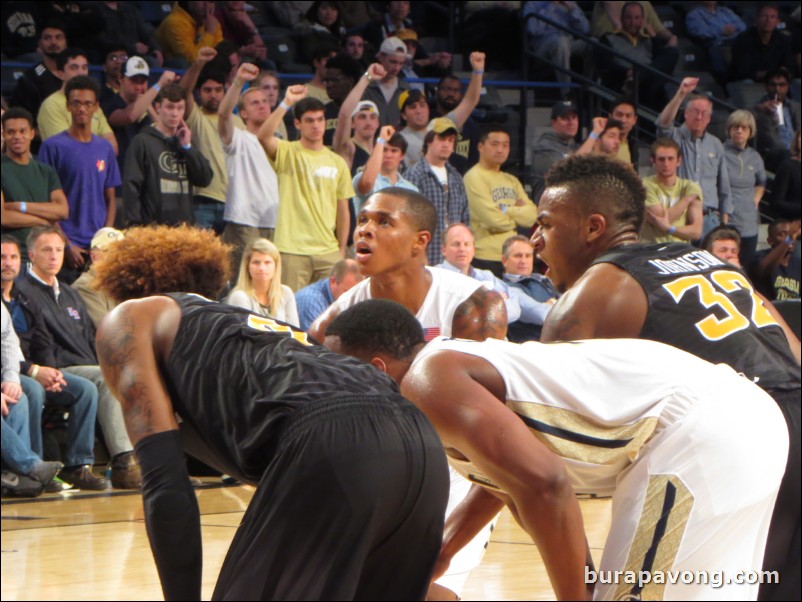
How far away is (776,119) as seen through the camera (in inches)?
522

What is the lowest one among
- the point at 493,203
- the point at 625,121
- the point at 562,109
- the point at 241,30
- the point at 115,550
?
the point at 115,550

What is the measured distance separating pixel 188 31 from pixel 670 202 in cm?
453

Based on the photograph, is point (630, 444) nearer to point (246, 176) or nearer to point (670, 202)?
point (246, 176)

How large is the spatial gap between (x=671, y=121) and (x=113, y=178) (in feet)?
18.4

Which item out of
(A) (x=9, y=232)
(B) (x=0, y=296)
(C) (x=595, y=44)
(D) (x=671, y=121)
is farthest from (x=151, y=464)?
(C) (x=595, y=44)

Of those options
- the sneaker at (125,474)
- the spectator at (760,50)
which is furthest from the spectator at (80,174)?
the spectator at (760,50)

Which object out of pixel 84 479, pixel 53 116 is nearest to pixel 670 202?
pixel 53 116

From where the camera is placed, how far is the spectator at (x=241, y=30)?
11.3m

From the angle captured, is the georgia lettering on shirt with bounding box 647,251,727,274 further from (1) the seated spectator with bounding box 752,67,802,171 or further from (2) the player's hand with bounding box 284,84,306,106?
(1) the seated spectator with bounding box 752,67,802,171

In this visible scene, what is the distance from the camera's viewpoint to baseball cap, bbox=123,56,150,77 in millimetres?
9258

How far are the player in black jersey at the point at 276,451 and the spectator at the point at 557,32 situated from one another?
33.6 ft

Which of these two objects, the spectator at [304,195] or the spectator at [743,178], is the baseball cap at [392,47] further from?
the spectator at [743,178]

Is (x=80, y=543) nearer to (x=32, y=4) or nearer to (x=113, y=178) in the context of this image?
(x=113, y=178)

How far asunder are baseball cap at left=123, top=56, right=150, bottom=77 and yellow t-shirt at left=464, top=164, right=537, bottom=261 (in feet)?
9.05
